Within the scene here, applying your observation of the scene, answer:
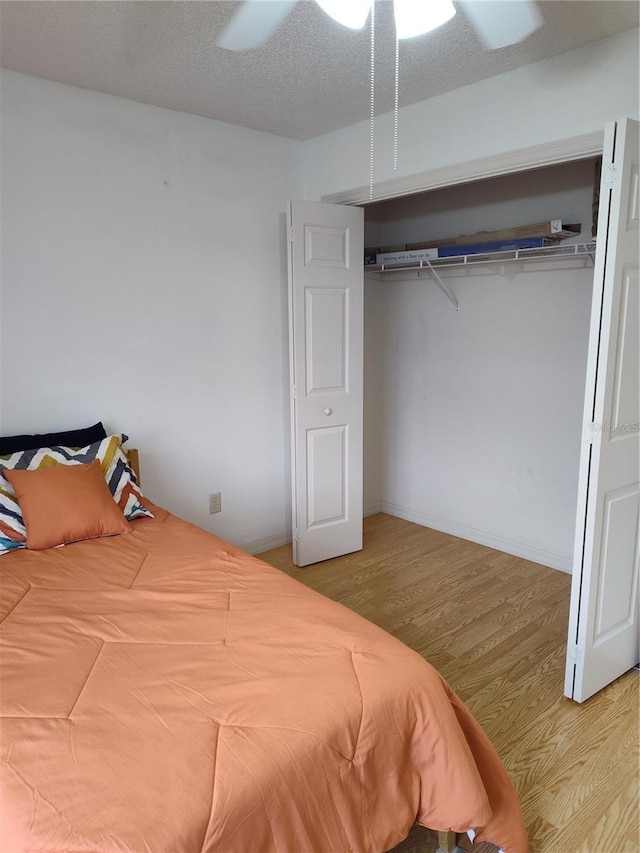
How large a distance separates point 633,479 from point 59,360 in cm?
254

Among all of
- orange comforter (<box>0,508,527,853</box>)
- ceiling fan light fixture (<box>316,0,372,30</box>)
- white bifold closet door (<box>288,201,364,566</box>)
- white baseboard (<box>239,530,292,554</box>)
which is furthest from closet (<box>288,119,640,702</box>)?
ceiling fan light fixture (<box>316,0,372,30</box>)

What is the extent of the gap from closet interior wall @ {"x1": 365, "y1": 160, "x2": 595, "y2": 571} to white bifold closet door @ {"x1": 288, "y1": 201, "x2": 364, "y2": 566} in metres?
0.69

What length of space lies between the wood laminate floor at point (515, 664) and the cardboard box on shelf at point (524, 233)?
6.22 ft

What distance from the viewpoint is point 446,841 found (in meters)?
1.64

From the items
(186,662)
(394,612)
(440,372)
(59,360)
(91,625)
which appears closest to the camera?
(186,662)

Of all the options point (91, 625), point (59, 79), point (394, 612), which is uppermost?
point (59, 79)

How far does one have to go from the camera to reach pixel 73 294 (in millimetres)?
2803

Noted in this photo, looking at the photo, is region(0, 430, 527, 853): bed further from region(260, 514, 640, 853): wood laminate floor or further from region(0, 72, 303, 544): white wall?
region(0, 72, 303, 544): white wall

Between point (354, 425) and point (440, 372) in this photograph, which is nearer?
point (354, 425)

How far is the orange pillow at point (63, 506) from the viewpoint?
7.57 feet

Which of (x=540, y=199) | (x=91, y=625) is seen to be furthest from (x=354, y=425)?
(x=91, y=625)

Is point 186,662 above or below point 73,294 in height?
below

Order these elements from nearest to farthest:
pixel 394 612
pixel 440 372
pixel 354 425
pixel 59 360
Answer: pixel 59 360 → pixel 394 612 → pixel 354 425 → pixel 440 372

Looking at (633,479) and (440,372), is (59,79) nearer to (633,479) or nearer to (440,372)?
(440,372)
